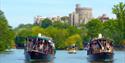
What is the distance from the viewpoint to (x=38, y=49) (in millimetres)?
88625

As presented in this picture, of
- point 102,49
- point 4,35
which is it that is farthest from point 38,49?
point 4,35

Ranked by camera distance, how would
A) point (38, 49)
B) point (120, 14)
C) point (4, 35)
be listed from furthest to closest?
point (120, 14) → point (4, 35) → point (38, 49)

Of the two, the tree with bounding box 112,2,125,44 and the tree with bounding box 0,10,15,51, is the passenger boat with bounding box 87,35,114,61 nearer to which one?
the tree with bounding box 0,10,15,51

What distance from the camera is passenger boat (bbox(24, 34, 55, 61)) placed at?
87.8m

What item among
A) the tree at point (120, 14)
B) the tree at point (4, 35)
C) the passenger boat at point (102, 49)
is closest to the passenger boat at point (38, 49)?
the passenger boat at point (102, 49)

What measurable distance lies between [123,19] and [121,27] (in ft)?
8.92

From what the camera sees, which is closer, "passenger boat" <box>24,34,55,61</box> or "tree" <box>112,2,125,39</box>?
"passenger boat" <box>24,34,55,61</box>

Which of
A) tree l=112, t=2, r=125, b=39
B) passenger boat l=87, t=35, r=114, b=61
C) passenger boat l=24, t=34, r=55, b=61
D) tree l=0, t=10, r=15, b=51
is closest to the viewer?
passenger boat l=24, t=34, r=55, b=61

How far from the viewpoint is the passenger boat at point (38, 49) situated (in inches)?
3457

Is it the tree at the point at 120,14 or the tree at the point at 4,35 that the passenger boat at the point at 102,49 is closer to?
the tree at the point at 4,35

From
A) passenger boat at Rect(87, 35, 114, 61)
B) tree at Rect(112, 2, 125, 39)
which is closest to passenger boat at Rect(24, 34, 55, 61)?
passenger boat at Rect(87, 35, 114, 61)

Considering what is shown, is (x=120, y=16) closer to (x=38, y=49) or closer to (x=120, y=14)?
(x=120, y=14)

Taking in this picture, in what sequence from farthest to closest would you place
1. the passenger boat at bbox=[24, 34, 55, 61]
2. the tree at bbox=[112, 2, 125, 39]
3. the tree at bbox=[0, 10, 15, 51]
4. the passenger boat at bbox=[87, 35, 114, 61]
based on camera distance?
the tree at bbox=[112, 2, 125, 39] → the tree at bbox=[0, 10, 15, 51] → the passenger boat at bbox=[87, 35, 114, 61] → the passenger boat at bbox=[24, 34, 55, 61]

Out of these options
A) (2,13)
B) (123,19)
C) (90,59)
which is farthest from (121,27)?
(90,59)
